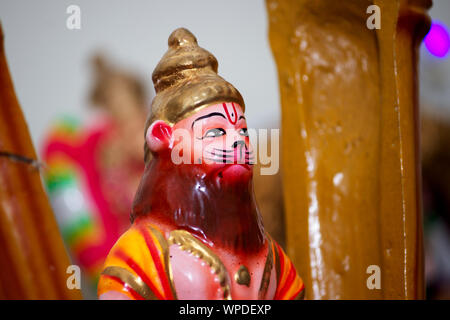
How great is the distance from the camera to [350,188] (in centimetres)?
133

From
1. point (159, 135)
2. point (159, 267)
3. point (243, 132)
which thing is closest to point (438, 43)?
point (243, 132)

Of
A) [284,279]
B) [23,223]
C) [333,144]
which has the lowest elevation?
[284,279]

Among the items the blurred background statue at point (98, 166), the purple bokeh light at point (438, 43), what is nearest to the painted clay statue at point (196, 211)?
the blurred background statue at point (98, 166)

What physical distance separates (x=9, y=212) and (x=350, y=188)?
2.99 ft

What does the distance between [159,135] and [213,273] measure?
0.30 metres

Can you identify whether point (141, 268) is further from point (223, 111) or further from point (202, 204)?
point (223, 111)

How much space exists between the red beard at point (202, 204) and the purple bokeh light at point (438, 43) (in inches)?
60.3

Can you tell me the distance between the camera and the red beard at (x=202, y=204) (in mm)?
885

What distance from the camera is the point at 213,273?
2.77 ft
